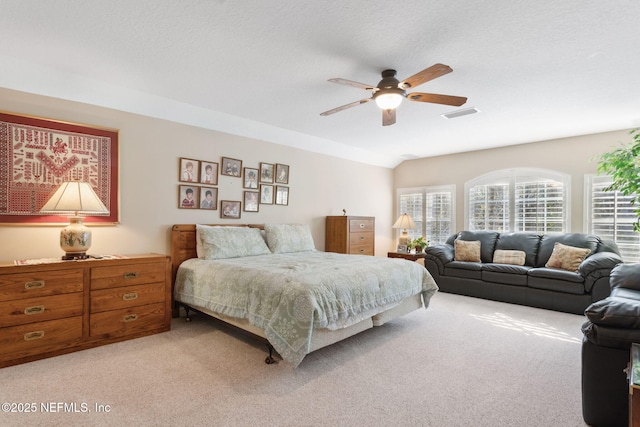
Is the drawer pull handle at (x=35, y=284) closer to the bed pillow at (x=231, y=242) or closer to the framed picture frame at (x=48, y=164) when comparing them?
the framed picture frame at (x=48, y=164)

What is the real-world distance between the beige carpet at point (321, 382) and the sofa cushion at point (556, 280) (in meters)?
0.99

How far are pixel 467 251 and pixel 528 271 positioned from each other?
100cm

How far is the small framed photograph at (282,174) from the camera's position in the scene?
205 inches

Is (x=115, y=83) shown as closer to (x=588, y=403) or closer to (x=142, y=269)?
(x=142, y=269)

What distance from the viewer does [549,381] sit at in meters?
2.42

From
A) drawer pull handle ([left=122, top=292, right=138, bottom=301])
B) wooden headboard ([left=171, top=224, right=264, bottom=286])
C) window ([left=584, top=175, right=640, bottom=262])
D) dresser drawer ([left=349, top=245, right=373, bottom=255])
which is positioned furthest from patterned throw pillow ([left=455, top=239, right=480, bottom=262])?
drawer pull handle ([left=122, top=292, right=138, bottom=301])

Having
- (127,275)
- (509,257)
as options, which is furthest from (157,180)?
(509,257)

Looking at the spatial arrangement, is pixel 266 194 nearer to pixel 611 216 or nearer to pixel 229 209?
pixel 229 209

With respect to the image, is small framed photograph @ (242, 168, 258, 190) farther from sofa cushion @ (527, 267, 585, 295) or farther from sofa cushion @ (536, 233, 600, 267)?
sofa cushion @ (536, 233, 600, 267)

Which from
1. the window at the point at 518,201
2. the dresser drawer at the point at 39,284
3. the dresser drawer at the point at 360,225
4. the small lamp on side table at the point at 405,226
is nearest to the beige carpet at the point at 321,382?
the dresser drawer at the point at 39,284

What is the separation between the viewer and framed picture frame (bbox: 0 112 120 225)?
9.87 ft

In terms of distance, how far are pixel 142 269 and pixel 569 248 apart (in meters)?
5.48

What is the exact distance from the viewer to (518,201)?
5.75 meters

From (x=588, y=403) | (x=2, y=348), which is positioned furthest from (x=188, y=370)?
(x=588, y=403)
